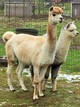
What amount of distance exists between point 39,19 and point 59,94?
11.7 meters

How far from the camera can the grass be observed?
6883 mm

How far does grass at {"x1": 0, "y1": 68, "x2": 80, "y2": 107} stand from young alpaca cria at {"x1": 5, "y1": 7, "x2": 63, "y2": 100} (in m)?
0.16

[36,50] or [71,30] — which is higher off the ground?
[71,30]

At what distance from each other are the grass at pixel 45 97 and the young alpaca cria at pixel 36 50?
16 centimetres

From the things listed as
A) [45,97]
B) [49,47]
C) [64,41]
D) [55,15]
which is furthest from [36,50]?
[45,97]

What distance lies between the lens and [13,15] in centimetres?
2025

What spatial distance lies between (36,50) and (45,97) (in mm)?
941

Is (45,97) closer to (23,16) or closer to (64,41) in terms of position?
(64,41)


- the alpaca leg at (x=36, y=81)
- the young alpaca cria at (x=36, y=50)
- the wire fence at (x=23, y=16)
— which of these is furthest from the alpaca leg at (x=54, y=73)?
the wire fence at (x=23, y=16)

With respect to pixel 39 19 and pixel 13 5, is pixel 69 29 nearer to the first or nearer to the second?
pixel 39 19

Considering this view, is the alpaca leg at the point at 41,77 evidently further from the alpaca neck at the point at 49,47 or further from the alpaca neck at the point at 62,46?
the alpaca neck at the point at 62,46

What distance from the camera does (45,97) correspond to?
287 inches

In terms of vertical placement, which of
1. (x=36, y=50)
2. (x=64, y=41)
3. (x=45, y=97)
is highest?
(x=64, y=41)

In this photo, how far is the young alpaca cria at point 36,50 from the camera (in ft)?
21.5
